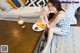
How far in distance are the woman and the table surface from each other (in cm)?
35

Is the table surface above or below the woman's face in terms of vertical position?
below

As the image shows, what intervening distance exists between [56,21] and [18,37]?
65 centimetres

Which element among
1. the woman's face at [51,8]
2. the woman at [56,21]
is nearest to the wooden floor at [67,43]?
the woman at [56,21]

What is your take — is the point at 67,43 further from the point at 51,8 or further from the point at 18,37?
the point at 18,37

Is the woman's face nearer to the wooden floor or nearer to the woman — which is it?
the woman

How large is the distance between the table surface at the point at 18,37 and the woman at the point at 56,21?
35 centimetres

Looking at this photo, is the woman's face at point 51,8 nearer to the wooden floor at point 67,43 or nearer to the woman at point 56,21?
the woman at point 56,21

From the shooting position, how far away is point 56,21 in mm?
2424

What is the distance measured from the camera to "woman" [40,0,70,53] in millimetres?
2400

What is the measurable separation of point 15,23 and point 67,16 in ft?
2.52

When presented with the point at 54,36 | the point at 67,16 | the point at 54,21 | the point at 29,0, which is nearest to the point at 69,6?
the point at 67,16

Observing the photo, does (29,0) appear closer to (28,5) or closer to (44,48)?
(28,5)

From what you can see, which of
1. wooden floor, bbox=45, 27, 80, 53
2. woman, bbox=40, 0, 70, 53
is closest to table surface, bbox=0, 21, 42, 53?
woman, bbox=40, 0, 70, 53

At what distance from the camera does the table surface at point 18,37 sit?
6.09ft
